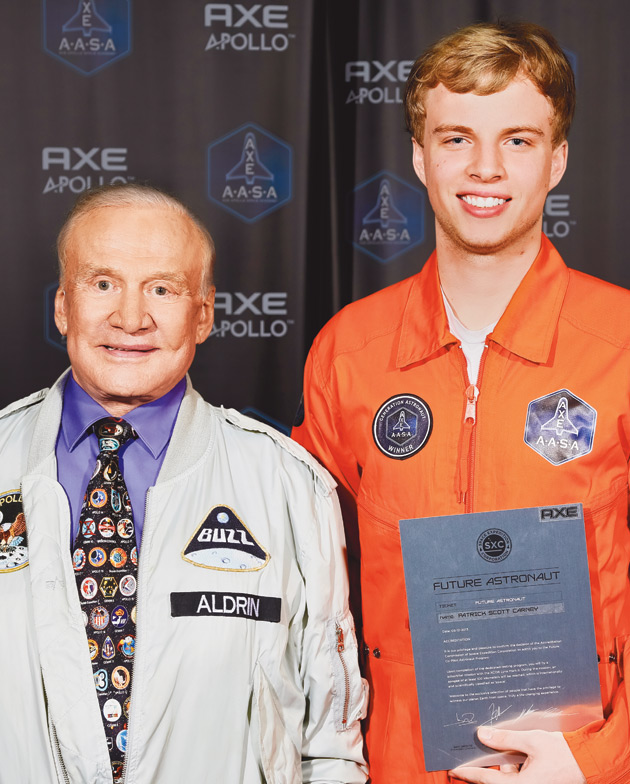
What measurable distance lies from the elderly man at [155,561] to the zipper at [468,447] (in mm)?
246

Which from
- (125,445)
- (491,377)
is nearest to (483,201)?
(491,377)

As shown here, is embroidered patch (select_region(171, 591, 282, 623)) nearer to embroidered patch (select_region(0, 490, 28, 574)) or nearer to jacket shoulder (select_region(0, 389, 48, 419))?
embroidered patch (select_region(0, 490, 28, 574))

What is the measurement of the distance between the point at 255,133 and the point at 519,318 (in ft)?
5.16

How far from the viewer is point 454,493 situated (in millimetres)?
1748

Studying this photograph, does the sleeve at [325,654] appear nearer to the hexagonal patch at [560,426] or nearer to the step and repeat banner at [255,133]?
the hexagonal patch at [560,426]

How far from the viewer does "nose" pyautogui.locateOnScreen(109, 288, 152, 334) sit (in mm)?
1565

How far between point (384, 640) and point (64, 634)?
63cm

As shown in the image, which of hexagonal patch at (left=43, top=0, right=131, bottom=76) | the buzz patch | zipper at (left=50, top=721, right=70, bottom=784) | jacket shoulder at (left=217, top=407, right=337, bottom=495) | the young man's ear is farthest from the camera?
hexagonal patch at (left=43, top=0, right=131, bottom=76)

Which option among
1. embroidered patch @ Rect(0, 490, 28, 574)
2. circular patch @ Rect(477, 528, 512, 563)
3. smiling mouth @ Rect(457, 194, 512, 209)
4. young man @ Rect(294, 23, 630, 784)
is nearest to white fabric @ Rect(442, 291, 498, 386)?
young man @ Rect(294, 23, 630, 784)

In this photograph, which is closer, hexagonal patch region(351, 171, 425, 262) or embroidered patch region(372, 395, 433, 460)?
embroidered patch region(372, 395, 433, 460)

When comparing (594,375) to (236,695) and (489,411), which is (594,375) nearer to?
(489,411)

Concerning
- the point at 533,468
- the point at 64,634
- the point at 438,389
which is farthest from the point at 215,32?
the point at 64,634

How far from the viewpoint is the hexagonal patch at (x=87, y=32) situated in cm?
303

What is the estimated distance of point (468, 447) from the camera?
1.75m
